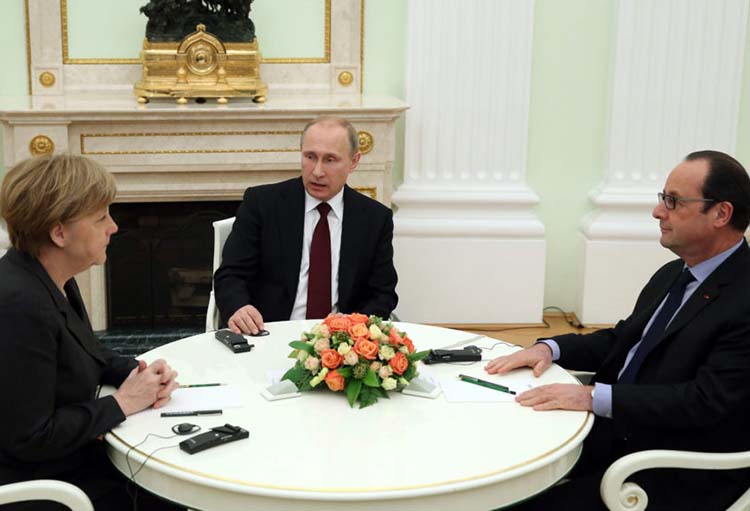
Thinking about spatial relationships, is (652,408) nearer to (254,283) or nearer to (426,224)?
(254,283)

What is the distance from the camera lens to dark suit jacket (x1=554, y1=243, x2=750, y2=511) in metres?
2.36

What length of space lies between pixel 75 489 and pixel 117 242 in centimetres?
342

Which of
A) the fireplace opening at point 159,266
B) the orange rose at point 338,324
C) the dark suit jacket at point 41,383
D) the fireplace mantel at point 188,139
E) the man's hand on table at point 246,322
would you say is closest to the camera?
the dark suit jacket at point 41,383

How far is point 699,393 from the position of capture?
236cm

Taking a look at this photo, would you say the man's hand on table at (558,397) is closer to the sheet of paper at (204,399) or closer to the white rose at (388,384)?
the white rose at (388,384)

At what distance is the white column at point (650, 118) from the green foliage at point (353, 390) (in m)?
3.46

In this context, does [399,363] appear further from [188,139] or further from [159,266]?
[159,266]

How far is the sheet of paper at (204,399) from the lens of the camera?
2377mm

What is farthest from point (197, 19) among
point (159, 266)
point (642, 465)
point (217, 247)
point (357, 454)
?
point (642, 465)

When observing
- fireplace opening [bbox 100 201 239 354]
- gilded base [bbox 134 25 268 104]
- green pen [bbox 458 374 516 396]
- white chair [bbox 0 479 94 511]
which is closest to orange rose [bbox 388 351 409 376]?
green pen [bbox 458 374 516 396]

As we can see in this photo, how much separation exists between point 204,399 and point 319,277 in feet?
4.19

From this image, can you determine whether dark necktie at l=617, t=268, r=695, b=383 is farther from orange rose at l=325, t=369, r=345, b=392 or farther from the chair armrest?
orange rose at l=325, t=369, r=345, b=392

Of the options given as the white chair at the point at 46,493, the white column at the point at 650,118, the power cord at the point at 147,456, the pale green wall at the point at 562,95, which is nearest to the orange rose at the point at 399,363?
the power cord at the point at 147,456

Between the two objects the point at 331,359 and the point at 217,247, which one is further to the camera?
the point at 217,247
